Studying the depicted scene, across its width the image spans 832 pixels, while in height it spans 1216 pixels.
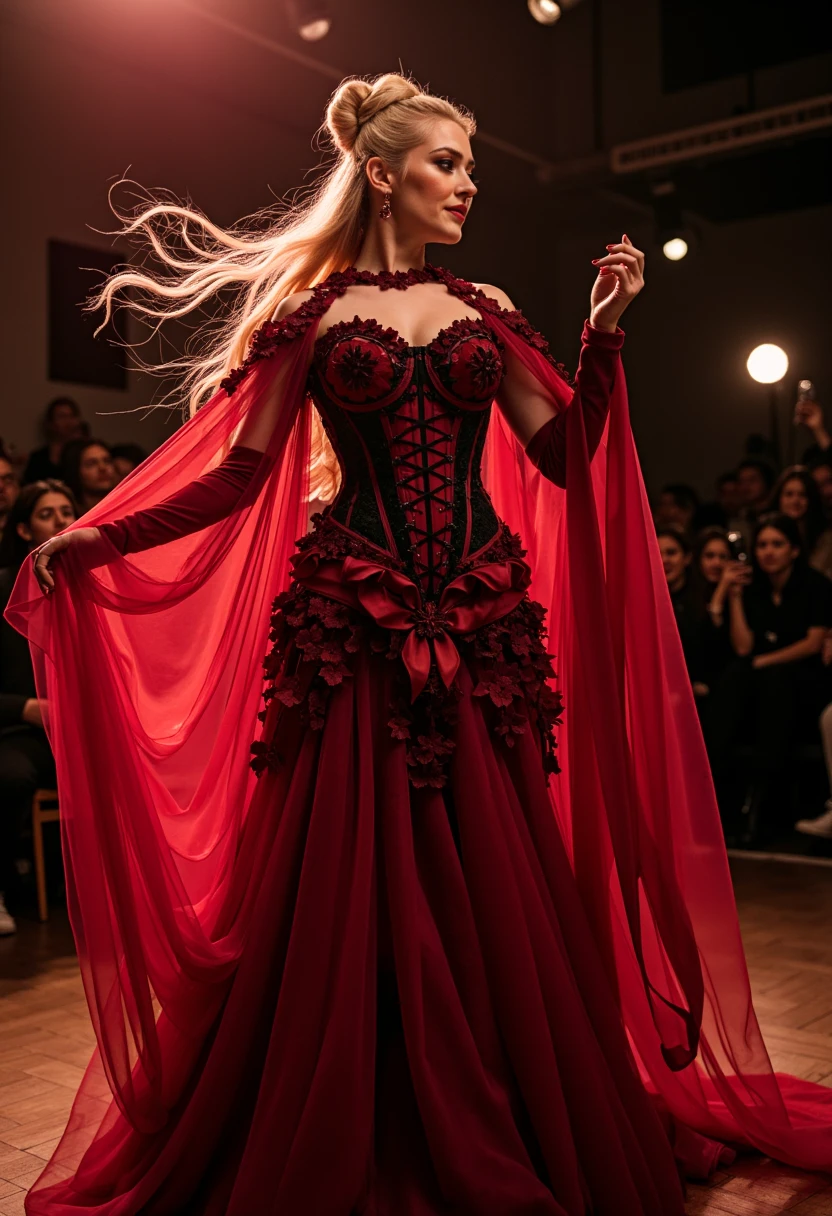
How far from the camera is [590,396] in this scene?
6.61 ft

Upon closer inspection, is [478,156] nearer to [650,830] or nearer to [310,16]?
[310,16]

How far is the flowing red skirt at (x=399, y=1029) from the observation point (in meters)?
1.70

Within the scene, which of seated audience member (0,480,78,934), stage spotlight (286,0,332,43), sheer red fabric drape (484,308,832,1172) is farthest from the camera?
stage spotlight (286,0,332,43)

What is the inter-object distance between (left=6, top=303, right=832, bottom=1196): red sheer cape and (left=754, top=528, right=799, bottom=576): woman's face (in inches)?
121

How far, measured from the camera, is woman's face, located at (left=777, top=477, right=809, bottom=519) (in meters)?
5.50

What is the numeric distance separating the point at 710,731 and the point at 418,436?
3.38 metres

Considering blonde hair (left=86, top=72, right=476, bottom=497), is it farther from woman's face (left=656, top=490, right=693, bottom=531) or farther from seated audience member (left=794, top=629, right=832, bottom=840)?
woman's face (left=656, top=490, right=693, bottom=531)

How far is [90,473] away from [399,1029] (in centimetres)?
345

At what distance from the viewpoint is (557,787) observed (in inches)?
87.0

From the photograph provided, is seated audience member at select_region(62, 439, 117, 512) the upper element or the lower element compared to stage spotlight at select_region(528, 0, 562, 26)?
lower

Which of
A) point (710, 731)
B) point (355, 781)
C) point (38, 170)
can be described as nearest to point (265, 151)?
point (38, 170)

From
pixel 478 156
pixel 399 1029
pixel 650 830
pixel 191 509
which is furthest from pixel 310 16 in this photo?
pixel 399 1029

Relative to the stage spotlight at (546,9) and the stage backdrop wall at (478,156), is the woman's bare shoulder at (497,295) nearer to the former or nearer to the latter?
the stage backdrop wall at (478,156)

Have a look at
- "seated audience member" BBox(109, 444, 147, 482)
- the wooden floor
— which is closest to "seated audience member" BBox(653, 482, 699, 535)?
"seated audience member" BBox(109, 444, 147, 482)
